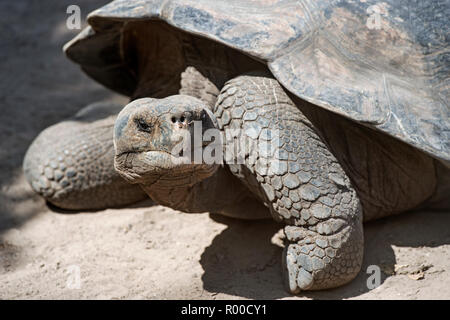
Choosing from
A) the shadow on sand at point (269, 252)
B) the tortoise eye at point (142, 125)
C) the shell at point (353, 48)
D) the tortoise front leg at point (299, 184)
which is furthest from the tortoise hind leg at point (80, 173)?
the tortoise eye at point (142, 125)

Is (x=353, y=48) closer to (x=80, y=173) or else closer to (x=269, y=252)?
(x=269, y=252)

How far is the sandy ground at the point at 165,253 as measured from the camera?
2.94 metres

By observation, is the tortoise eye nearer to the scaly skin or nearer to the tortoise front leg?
the scaly skin

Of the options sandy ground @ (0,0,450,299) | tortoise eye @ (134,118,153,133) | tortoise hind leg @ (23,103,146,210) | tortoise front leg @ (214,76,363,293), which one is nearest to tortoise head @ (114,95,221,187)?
tortoise eye @ (134,118,153,133)

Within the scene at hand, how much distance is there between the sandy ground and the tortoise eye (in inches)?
35.6

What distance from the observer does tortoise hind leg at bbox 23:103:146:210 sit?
384 cm

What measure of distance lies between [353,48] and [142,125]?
1174mm

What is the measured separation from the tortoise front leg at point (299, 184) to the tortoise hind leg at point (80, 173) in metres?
1.22

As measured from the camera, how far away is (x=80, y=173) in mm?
3840

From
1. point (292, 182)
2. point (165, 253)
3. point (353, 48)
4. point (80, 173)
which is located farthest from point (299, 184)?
point (80, 173)

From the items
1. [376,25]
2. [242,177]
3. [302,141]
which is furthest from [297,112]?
[376,25]

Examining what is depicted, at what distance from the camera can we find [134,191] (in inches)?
155
